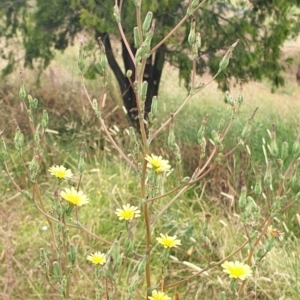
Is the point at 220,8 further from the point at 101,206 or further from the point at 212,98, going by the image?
the point at 101,206

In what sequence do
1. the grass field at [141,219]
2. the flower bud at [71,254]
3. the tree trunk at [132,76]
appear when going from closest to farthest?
the flower bud at [71,254] → the grass field at [141,219] → the tree trunk at [132,76]

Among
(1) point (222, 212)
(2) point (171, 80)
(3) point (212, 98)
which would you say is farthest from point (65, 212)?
(2) point (171, 80)

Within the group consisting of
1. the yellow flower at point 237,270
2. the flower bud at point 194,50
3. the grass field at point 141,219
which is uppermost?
the flower bud at point 194,50

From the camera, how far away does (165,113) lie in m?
5.55

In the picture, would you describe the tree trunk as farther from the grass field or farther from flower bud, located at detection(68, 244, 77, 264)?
flower bud, located at detection(68, 244, 77, 264)

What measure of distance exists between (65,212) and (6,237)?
1.52 metres

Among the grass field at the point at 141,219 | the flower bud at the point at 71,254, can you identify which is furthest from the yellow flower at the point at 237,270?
the flower bud at the point at 71,254

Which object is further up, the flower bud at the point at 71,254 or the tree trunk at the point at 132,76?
the flower bud at the point at 71,254

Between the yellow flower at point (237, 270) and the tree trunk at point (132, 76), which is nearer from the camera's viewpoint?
the yellow flower at point (237, 270)

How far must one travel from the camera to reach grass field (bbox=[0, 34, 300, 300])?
2.86m

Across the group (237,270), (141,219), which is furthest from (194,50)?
(141,219)

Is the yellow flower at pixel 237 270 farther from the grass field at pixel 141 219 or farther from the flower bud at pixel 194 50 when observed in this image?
the flower bud at pixel 194 50

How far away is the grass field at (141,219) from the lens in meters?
2.86

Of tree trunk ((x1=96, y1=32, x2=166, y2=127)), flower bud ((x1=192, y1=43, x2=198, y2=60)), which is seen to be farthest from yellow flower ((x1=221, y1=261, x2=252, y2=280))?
tree trunk ((x1=96, y1=32, x2=166, y2=127))
